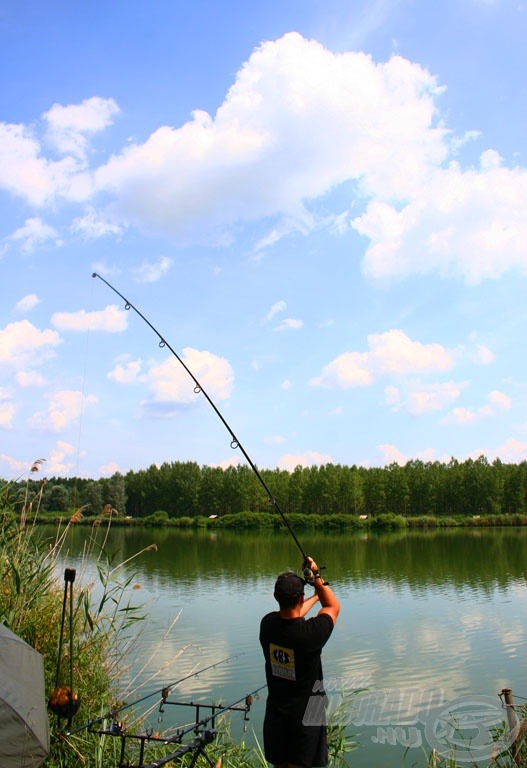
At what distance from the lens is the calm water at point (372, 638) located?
30.5 feet

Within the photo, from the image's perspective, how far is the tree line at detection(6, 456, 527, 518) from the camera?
77812 millimetres

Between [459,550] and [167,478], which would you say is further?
[167,478]

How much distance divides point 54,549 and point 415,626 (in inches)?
485

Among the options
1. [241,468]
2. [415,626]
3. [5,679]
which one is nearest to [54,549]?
[5,679]

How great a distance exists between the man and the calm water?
2.02m

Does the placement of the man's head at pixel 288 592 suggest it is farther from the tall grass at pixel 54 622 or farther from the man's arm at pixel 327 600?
the tall grass at pixel 54 622

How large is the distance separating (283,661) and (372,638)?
12.5 m

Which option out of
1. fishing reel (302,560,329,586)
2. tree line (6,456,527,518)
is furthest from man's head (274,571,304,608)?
tree line (6,456,527,518)

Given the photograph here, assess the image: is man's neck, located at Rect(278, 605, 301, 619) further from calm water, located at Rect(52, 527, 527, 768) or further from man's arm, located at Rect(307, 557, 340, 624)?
calm water, located at Rect(52, 527, 527, 768)

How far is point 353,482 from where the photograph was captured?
81812 millimetres

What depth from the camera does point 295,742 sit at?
3.26m

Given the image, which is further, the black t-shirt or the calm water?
the calm water

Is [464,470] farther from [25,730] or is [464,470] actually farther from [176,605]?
[25,730]

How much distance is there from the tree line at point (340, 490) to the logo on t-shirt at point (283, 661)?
225 ft
